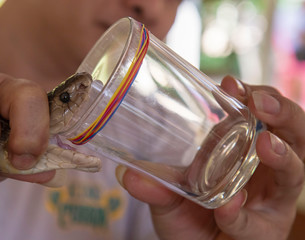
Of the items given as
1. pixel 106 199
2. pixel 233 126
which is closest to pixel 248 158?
pixel 233 126

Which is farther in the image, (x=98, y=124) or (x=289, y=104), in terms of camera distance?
(x=289, y=104)

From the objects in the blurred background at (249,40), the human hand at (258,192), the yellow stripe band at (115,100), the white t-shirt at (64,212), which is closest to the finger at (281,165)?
the human hand at (258,192)

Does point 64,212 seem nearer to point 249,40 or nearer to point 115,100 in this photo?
point 115,100

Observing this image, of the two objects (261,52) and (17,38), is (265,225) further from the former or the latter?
(261,52)

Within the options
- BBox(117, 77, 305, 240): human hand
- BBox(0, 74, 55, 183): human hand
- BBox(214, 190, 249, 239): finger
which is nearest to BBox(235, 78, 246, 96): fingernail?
BBox(117, 77, 305, 240): human hand

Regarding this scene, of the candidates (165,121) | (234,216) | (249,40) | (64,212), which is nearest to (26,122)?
(165,121)

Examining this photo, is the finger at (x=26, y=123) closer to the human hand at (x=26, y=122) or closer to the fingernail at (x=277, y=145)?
the human hand at (x=26, y=122)
